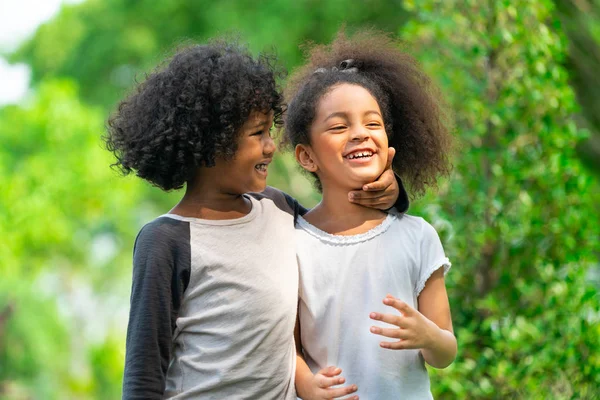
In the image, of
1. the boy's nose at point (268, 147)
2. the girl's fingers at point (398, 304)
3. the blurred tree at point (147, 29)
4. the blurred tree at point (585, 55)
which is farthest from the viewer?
the blurred tree at point (147, 29)

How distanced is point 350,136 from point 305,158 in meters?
0.19

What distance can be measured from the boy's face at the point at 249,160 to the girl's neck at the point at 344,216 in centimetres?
24

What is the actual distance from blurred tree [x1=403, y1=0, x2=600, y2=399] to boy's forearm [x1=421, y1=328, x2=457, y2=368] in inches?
54.6

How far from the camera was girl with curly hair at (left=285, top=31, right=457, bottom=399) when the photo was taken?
2.29m

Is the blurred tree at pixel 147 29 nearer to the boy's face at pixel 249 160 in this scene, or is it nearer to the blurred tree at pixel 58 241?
the blurred tree at pixel 58 241

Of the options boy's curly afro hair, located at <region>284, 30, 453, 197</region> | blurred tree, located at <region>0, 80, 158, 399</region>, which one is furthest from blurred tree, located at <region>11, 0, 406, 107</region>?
boy's curly afro hair, located at <region>284, 30, 453, 197</region>

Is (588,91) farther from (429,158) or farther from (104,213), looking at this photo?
(104,213)

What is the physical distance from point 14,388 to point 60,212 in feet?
12.7

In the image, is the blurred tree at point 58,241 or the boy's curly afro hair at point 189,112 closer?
the boy's curly afro hair at point 189,112

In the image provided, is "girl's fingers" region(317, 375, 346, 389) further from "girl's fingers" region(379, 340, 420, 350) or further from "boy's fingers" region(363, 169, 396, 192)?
"boy's fingers" region(363, 169, 396, 192)

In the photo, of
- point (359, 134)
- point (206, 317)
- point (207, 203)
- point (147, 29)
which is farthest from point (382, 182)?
point (147, 29)

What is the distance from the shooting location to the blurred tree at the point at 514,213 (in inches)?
146

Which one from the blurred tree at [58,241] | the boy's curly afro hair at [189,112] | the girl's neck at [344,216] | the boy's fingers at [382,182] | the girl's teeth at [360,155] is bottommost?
the blurred tree at [58,241]

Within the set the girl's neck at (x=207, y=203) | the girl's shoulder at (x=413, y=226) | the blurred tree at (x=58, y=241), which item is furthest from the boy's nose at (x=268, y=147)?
the blurred tree at (x=58, y=241)
